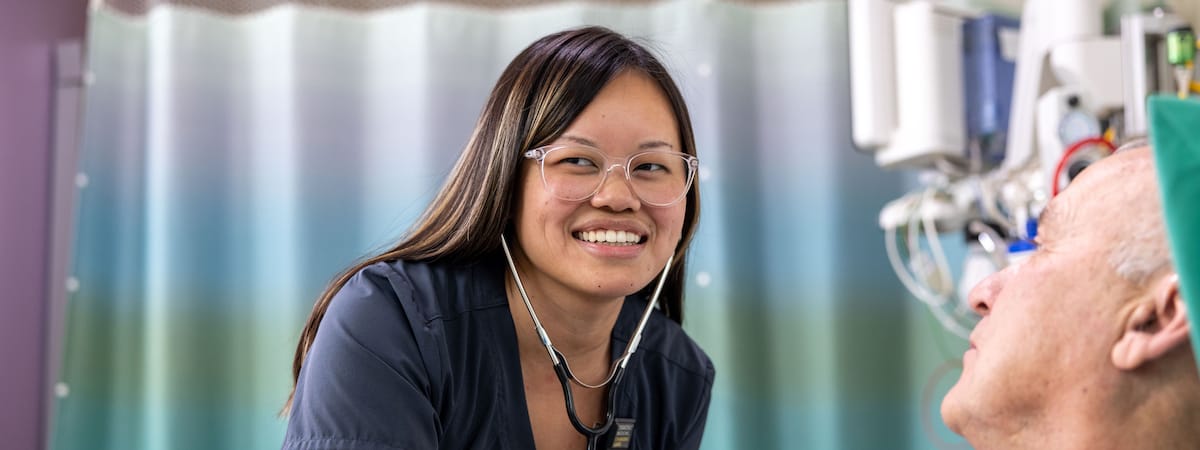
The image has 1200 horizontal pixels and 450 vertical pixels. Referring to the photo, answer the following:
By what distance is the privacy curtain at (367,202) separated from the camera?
7.82ft

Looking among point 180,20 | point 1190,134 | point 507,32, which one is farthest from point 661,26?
point 1190,134

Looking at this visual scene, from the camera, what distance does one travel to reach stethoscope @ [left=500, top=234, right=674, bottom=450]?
1232 mm

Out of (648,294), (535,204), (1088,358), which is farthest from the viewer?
(648,294)

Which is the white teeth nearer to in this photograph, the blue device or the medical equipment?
the medical equipment

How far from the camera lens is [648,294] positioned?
1466mm

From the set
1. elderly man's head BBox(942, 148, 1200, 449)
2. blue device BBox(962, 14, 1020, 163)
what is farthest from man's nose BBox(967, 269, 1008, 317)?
blue device BBox(962, 14, 1020, 163)

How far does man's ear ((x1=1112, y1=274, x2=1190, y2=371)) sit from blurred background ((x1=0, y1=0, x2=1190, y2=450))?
5.26ft

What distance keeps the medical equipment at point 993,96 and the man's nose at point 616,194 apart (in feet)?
2.38

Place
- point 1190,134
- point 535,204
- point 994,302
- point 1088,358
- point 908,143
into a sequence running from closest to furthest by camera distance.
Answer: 1. point 1190,134
2. point 1088,358
3. point 994,302
4. point 535,204
5. point 908,143

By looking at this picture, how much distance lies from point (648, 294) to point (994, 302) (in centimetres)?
64

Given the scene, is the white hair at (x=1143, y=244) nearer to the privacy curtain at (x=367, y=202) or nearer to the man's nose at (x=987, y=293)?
the man's nose at (x=987, y=293)

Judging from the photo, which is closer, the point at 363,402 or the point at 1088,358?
the point at 1088,358

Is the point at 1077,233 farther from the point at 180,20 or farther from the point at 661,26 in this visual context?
the point at 180,20

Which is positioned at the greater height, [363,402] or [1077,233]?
[1077,233]
